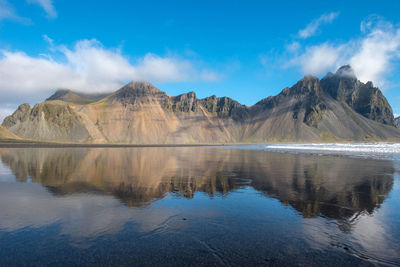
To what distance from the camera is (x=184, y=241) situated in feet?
23.1

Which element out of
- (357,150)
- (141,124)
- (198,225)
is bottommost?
(198,225)


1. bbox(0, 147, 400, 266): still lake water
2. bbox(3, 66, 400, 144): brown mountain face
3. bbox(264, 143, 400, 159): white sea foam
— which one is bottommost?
bbox(0, 147, 400, 266): still lake water

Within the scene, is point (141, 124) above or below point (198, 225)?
above

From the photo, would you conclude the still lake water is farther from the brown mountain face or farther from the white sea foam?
the brown mountain face

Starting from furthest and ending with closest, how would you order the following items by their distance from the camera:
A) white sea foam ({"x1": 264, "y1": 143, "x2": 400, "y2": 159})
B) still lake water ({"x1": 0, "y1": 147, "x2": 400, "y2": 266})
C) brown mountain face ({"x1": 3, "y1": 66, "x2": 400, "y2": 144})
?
brown mountain face ({"x1": 3, "y1": 66, "x2": 400, "y2": 144}) < white sea foam ({"x1": 264, "y1": 143, "x2": 400, "y2": 159}) < still lake water ({"x1": 0, "y1": 147, "x2": 400, "y2": 266})

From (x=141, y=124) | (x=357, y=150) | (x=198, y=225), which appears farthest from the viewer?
(x=141, y=124)

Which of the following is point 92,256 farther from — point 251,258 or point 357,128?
point 357,128

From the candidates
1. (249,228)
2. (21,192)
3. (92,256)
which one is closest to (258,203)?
(249,228)

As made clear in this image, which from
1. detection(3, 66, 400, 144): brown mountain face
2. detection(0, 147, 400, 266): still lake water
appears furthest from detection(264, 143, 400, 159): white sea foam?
detection(3, 66, 400, 144): brown mountain face

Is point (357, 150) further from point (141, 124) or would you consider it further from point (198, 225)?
point (141, 124)

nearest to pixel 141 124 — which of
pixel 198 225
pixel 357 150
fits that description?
pixel 357 150

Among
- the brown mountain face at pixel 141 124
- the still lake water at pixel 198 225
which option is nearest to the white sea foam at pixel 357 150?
the still lake water at pixel 198 225

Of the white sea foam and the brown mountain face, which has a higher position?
the brown mountain face

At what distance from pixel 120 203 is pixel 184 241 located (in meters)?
5.28
